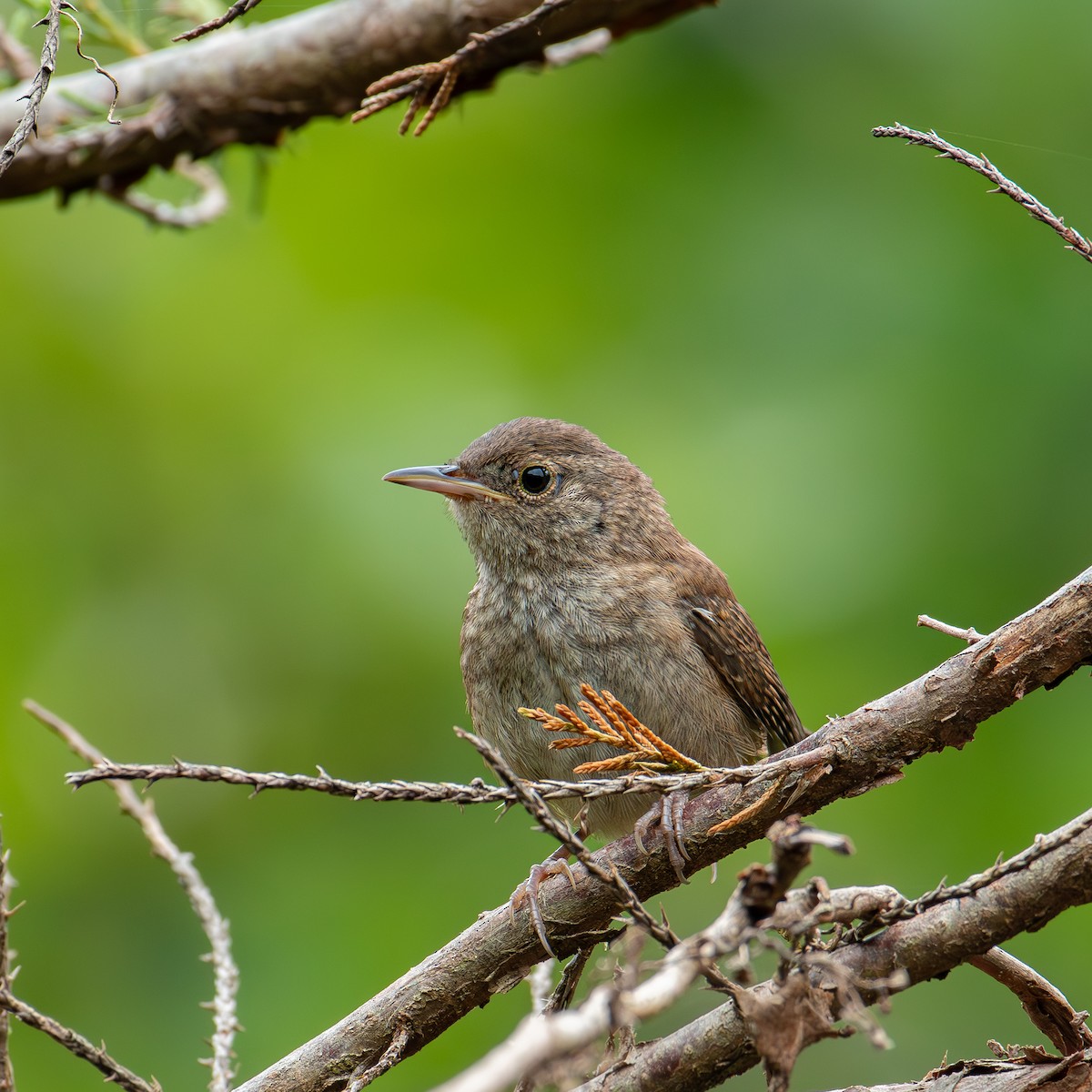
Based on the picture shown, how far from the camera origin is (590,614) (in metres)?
3.70

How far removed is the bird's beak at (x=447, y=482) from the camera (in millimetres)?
4094

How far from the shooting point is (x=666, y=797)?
2.59 m

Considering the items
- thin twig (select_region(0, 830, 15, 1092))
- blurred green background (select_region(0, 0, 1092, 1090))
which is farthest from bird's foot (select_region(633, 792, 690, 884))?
blurred green background (select_region(0, 0, 1092, 1090))

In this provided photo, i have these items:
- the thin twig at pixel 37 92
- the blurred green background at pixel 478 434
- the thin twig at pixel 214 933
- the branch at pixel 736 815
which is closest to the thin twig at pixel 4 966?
the thin twig at pixel 214 933

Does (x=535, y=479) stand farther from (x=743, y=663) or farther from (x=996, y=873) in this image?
(x=996, y=873)

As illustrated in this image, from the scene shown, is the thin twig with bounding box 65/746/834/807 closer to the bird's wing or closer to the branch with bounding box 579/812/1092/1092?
the branch with bounding box 579/812/1092/1092

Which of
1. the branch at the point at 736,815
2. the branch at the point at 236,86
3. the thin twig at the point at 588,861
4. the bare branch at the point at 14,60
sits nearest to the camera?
the thin twig at the point at 588,861

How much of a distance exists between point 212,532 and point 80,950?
1665 mm

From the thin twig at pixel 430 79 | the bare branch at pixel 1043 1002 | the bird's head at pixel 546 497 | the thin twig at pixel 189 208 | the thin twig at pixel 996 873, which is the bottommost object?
the bare branch at pixel 1043 1002

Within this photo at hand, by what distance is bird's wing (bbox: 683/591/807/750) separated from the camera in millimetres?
3775

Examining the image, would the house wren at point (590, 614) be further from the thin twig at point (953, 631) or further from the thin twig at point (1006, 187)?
the thin twig at point (1006, 187)

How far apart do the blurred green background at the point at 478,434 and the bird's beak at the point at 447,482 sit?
64 cm

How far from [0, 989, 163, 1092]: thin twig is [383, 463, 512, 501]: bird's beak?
2063 millimetres

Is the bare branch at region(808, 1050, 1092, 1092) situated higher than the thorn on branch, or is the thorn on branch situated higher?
the thorn on branch
